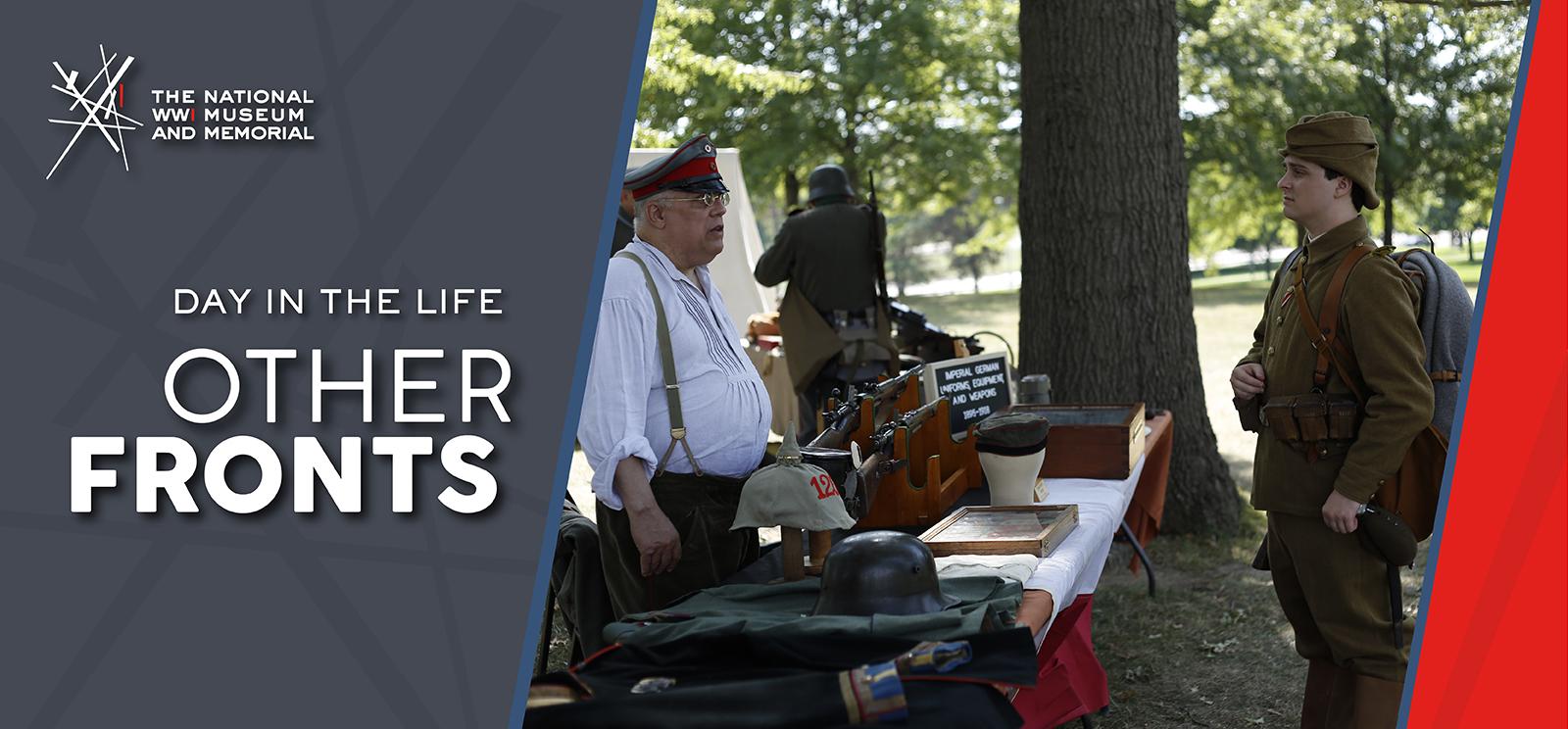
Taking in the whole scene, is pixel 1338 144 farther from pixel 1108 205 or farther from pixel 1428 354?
pixel 1108 205

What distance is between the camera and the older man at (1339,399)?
2.96 metres

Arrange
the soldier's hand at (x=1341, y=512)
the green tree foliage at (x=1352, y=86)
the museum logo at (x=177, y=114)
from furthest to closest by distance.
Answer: the green tree foliage at (x=1352, y=86) < the soldier's hand at (x=1341, y=512) < the museum logo at (x=177, y=114)

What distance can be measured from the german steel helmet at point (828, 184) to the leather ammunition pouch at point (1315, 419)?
394 centimetres

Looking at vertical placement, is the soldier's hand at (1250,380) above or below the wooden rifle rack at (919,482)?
above

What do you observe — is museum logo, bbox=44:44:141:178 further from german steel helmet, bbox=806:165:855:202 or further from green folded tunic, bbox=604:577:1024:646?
german steel helmet, bbox=806:165:855:202

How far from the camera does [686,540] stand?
3.03m

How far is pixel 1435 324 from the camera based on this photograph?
3025 mm

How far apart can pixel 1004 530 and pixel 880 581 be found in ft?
2.64

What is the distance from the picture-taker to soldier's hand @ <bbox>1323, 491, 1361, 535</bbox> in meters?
3.06

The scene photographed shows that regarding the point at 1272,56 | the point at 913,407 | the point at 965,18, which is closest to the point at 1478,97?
the point at 1272,56

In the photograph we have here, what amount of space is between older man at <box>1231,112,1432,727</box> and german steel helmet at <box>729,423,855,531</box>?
46.3 inches

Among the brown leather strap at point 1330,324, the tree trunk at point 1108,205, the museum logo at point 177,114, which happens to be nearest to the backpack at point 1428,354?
the brown leather strap at point 1330,324

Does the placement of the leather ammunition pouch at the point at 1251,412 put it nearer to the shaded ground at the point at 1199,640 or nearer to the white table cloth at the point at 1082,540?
the white table cloth at the point at 1082,540

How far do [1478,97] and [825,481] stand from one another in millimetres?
21123
